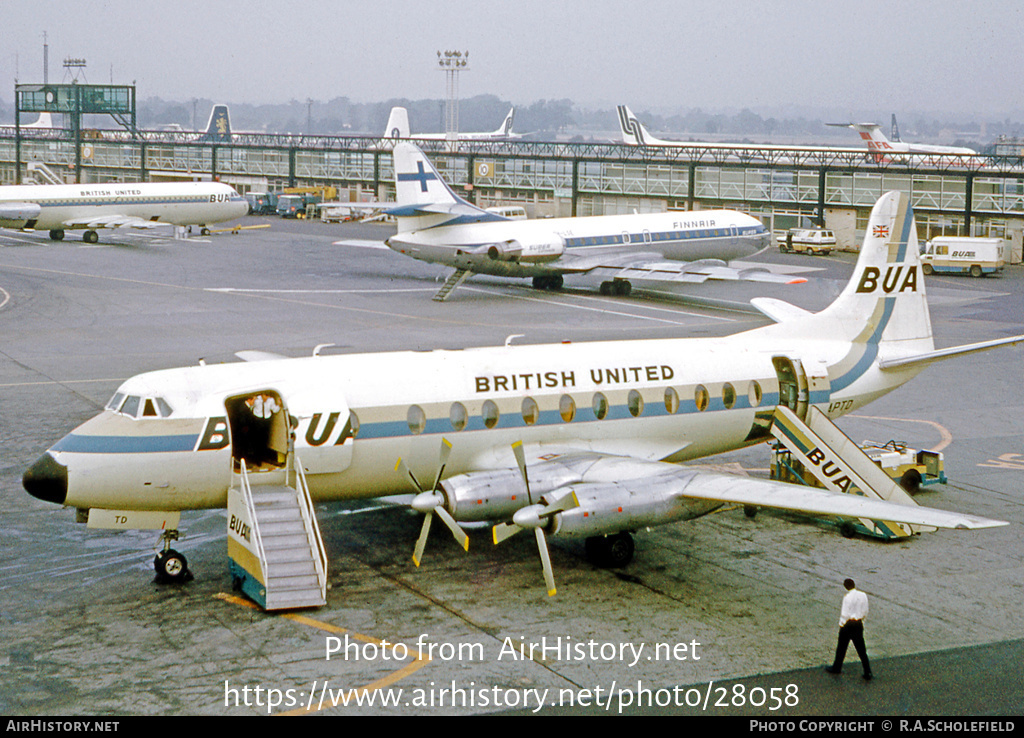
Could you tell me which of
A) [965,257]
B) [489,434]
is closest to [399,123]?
[965,257]

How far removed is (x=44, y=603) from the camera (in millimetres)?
20094

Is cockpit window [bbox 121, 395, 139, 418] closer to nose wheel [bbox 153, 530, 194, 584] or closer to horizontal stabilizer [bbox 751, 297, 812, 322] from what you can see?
nose wheel [bbox 153, 530, 194, 584]

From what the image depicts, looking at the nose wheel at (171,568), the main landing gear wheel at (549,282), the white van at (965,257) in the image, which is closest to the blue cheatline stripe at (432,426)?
→ the nose wheel at (171,568)

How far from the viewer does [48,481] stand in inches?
794

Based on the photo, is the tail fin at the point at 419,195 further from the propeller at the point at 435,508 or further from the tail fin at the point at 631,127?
the tail fin at the point at 631,127

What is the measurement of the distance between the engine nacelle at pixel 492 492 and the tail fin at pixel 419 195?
38.9 m

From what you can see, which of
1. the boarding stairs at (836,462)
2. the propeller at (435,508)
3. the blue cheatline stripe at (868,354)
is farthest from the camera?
the blue cheatline stripe at (868,354)

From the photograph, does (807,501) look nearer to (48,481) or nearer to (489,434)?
(489,434)

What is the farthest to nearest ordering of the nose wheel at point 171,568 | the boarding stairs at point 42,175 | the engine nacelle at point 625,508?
the boarding stairs at point 42,175 < the nose wheel at point 171,568 < the engine nacelle at point 625,508

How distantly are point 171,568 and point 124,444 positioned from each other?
8.60 feet

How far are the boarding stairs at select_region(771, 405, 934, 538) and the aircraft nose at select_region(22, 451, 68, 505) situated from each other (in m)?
16.2

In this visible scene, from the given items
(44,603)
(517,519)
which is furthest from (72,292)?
(517,519)

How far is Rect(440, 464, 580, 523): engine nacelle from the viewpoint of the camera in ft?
68.4

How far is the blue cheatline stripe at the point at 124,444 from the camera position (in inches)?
810
